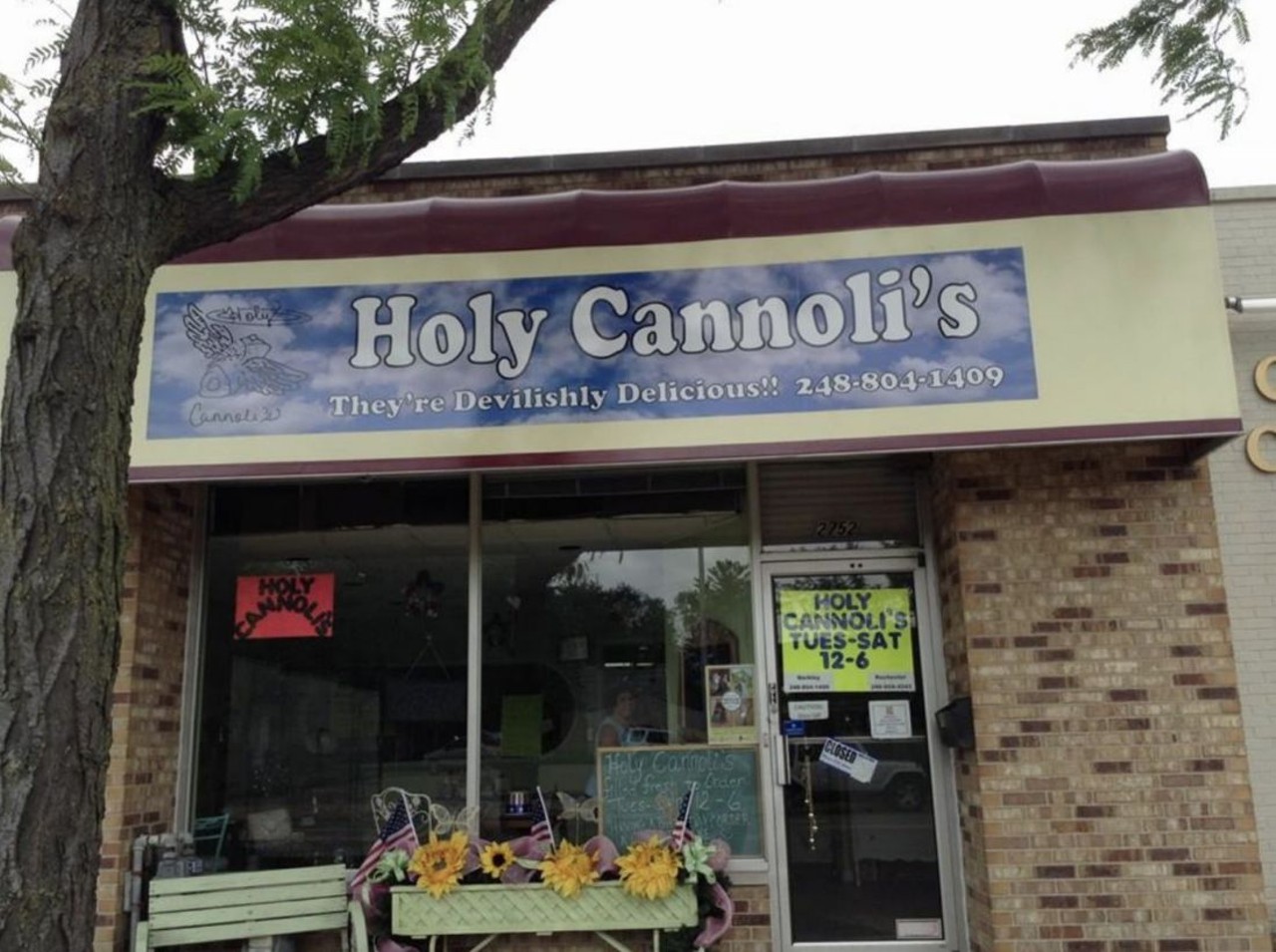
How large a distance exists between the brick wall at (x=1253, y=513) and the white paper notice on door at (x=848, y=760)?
2.06 metres

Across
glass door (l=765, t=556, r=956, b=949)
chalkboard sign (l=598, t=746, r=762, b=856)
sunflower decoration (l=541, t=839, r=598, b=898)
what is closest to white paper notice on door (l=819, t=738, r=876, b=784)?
glass door (l=765, t=556, r=956, b=949)

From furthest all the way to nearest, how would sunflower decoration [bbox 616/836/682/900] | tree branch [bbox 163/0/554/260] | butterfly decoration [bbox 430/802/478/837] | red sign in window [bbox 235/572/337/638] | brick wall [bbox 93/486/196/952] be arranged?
red sign in window [bbox 235/572/337/638] → butterfly decoration [bbox 430/802/478/837] → brick wall [bbox 93/486/196/952] → sunflower decoration [bbox 616/836/682/900] → tree branch [bbox 163/0/554/260]

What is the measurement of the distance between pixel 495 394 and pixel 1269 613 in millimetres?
4424

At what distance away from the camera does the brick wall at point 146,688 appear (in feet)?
19.7

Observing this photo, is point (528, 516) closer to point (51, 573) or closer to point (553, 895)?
point (553, 895)

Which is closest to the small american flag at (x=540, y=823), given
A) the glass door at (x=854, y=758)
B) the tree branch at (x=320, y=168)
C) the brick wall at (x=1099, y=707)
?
the glass door at (x=854, y=758)

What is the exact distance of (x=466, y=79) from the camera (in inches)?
142

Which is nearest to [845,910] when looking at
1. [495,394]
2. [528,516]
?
[528,516]

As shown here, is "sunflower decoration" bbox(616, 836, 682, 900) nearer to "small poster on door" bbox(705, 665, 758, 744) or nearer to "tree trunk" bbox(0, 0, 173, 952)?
"small poster on door" bbox(705, 665, 758, 744)

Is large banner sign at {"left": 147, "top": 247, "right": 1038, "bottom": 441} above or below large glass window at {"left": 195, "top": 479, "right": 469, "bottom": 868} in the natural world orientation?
above

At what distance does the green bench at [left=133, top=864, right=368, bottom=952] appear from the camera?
5789 mm

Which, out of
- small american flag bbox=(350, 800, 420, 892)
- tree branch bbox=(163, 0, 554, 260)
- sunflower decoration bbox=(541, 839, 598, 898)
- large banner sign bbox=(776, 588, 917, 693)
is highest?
tree branch bbox=(163, 0, 554, 260)

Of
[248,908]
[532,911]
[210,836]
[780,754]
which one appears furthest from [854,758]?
[210,836]

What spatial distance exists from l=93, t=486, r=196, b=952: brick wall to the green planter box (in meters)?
1.51
